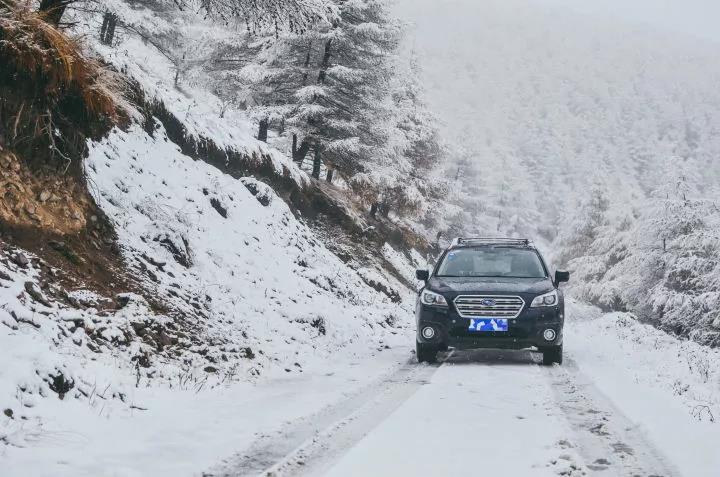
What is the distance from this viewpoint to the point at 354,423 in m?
5.42

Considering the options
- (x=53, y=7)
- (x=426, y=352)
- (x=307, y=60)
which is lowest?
(x=426, y=352)

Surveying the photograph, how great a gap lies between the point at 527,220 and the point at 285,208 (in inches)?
2765

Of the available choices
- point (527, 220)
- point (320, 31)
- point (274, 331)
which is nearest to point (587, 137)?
point (527, 220)

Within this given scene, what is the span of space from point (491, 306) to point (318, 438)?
438 centimetres

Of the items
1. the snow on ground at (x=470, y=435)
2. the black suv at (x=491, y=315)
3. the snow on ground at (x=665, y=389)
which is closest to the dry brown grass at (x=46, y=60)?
the snow on ground at (x=470, y=435)

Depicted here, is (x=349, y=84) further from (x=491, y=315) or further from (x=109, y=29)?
(x=491, y=315)

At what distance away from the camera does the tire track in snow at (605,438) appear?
4.23 meters

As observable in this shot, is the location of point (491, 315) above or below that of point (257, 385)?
above

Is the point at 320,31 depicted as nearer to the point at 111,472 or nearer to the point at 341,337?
the point at 341,337

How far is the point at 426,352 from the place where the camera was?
29.8ft

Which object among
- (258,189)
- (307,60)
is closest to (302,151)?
(307,60)

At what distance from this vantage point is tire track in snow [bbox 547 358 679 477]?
423 cm

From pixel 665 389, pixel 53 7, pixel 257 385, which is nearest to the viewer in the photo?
pixel 53 7

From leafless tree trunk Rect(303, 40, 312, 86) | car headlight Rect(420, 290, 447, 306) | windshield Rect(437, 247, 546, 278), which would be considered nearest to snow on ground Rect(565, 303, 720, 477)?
windshield Rect(437, 247, 546, 278)
